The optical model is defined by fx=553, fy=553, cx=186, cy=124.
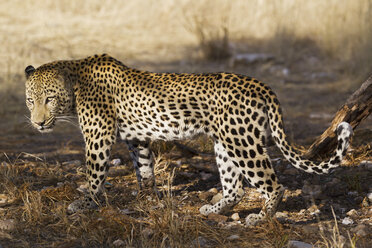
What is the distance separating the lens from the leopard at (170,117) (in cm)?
489

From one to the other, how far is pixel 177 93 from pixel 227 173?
972mm

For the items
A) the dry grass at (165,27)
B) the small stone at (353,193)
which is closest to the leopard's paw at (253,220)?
the small stone at (353,193)

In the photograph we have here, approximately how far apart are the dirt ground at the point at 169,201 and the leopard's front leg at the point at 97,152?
7.2 inches

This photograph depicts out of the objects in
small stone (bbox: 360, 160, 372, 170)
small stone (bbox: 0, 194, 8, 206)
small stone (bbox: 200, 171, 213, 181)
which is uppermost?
small stone (bbox: 360, 160, 372, 170)

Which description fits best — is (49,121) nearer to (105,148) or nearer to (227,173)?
(105,148)

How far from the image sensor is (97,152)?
546 centimetres

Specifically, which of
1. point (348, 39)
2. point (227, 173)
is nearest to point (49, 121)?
point (227, 173)

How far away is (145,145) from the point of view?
5887 mm

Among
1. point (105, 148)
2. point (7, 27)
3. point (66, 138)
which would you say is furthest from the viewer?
point (7, 27)

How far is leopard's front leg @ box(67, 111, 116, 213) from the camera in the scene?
5469 millimetres

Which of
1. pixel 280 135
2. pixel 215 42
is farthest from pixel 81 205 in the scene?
pixel 215 42

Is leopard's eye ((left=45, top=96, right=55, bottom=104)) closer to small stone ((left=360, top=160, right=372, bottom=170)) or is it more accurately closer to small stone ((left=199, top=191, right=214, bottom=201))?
small stone ((left=199, top=191, right=214, bottom=201))

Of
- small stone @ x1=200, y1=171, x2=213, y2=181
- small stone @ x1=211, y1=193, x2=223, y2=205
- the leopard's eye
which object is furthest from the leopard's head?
small stone @ x1=200, y1=171, x2=213, y2=181

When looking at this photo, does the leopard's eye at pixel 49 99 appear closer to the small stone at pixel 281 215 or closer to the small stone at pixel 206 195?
the small stone at pixel 206 195
